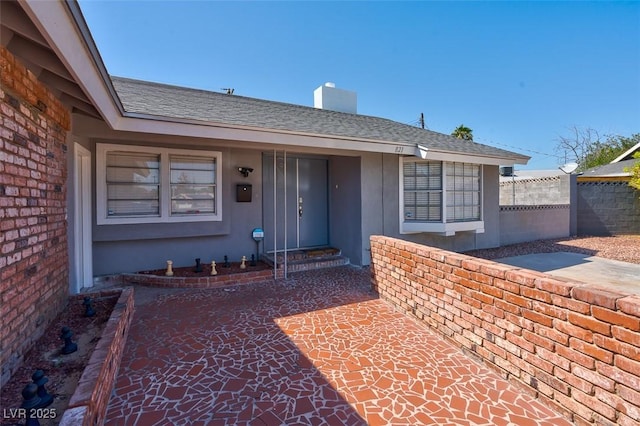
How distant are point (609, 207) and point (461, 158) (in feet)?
32.2

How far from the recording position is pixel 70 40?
2207mm

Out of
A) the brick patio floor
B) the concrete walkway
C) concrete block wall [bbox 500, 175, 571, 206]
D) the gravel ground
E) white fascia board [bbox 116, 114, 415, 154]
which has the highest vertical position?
white fascia board [bbox 116, 114, 415, 154]

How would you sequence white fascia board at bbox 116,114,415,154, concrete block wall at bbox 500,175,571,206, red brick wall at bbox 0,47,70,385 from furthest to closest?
1. concrete block wall at bbox 500,175,571,206
2. white fascia board at bbox 116,114,415,154
3. red brick wall at bbox 0,47,70,385

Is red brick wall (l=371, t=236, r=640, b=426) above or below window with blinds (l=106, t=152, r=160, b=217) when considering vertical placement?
below

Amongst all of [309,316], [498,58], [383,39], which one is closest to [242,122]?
[309,316]

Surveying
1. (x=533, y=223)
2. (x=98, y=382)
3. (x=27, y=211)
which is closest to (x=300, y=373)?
(x=98, y=382)

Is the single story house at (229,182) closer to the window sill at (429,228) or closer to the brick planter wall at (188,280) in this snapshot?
the window sill at (429,228)

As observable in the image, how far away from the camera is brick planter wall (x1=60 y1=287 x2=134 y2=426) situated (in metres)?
1.72

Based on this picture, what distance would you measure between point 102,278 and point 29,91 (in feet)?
13.8

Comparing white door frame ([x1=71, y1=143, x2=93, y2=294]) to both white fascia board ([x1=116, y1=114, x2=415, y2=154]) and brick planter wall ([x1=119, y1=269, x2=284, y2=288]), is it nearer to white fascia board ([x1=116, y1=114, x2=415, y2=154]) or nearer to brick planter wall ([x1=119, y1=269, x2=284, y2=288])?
brick planter wall ([x1=119, y1=269, x2=284, y2=288])

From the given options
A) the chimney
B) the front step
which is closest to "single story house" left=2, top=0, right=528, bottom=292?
the front step

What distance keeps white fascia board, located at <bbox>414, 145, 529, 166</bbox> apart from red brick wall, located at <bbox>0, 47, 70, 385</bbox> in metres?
6.92

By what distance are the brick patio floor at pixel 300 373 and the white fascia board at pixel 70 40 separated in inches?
111

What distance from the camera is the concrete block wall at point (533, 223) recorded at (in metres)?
10.5
